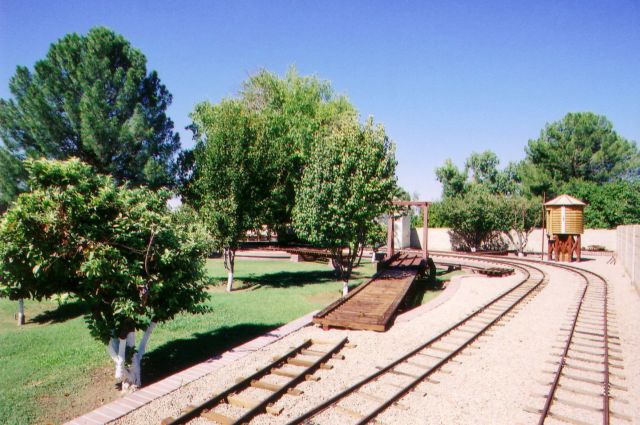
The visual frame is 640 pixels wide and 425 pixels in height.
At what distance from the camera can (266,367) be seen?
8.79 metres

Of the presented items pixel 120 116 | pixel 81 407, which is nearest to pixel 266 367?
pixel 81 407

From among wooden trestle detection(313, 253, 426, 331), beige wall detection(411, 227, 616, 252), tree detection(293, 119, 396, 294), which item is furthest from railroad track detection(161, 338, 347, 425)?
beige wall detection(411, 227, 616, 252)

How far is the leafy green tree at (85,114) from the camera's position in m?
25.1

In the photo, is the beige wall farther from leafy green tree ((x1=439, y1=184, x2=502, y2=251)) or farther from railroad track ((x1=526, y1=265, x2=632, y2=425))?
railroad track ((x1=526, y1=265, x2=632, y2=425))

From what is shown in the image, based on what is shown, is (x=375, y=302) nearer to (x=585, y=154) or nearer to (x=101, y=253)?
(x=101, y=253)

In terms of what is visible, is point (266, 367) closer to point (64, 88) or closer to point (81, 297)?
point (81, 297)

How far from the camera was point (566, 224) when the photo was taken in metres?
30.9

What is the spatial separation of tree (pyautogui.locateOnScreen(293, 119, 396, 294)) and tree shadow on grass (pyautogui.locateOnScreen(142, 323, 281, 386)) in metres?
4.68

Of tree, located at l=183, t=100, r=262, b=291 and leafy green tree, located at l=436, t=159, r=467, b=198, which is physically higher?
leafy green tree, located at l=436, t=159, r=467, b=198

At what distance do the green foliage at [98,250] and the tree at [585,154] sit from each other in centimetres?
5357

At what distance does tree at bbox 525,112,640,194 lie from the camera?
52.0 meters

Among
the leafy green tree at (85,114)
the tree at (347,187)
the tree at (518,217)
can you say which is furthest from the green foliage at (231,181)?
the tree at (518,217)

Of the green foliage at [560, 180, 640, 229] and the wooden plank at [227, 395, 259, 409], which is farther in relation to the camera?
the green foliage at [560, 180, 640, 229]

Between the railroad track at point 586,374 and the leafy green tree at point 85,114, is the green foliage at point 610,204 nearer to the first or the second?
the railroad track at point 586,374
